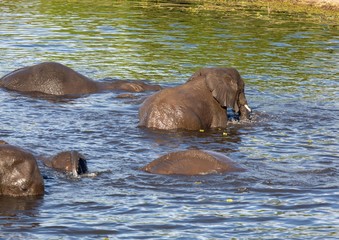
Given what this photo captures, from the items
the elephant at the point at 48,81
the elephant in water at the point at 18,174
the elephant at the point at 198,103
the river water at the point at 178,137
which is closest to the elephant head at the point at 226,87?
the elephant at the point at 198,103

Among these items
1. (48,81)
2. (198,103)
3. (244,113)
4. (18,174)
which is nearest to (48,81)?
(48,81)

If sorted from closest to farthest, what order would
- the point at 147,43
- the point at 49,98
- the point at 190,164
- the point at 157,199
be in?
1. the point at 157,199
2. the point at 190,164
3. the point at 49,98
4. the point at 147,43

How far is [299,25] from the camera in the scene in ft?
88.0

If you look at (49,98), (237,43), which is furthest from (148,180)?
(237,43)

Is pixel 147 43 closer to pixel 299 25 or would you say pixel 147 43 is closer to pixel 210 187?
pixel 299 25

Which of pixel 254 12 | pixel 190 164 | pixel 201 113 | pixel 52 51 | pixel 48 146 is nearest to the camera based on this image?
pixel 190 164

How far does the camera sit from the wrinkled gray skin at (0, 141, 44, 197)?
9.84 meters

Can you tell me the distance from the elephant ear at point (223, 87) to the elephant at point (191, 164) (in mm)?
3538

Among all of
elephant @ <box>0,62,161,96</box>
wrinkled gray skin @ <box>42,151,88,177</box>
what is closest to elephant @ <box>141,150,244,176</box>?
wrinkled gray skin @ <box>42,151,88,177</box>

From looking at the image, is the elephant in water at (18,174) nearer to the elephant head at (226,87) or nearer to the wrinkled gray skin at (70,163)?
the wrinkled gray skin at (70,163)

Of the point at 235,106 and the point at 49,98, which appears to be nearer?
the point at 235,106

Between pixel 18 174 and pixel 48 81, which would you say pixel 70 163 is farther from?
pixel 48 81

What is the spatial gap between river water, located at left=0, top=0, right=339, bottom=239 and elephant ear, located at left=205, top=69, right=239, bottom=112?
0.45 m

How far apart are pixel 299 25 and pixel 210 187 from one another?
17.2 meters
